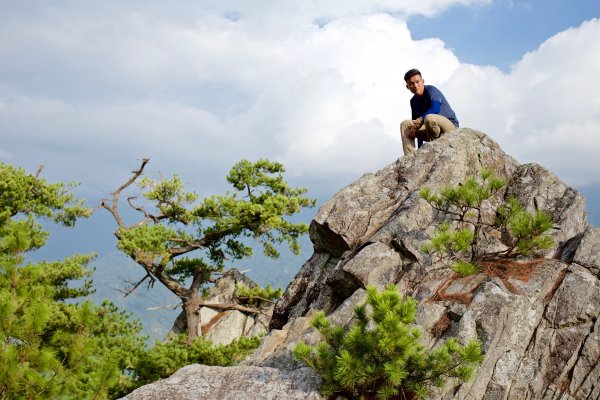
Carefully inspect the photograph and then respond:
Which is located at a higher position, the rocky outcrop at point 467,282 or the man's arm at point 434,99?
the man's arm at point 434,99

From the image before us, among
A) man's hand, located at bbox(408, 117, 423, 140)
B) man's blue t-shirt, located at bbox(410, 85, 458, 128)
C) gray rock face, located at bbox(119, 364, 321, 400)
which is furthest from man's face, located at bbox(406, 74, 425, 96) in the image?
gray rock face, located at bbox(119, 364, 321, 400)

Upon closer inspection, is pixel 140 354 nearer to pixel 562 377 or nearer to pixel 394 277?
pixel 394 277

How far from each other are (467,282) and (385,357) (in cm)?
272

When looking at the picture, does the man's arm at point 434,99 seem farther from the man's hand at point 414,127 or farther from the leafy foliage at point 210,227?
the leafy foliage at point 210,227

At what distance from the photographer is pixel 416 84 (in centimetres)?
1310

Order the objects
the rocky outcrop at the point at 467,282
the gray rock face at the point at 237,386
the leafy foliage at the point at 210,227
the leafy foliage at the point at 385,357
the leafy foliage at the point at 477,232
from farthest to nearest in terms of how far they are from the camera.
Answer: the leafy foliage at the point at 210,227 → the leafy foliage at the point at 477,232 → the rocky outcrop at the point at 467,282 → the gray rock face at the point at 237,386 → the leafy foliage at the point at 385,357

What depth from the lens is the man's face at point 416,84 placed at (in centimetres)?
1302

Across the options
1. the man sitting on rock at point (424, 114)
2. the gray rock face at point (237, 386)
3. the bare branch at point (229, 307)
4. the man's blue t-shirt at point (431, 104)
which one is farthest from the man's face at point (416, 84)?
the bare branch at point (229, 307)

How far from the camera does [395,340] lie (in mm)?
6656

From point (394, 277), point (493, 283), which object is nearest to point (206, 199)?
point (394, 277)

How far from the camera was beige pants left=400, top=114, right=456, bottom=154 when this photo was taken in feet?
42.9

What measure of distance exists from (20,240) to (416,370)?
24.8 feet

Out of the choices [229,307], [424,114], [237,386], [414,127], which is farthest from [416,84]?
[229,307]

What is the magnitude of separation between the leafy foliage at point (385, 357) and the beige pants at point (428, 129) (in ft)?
23.8
